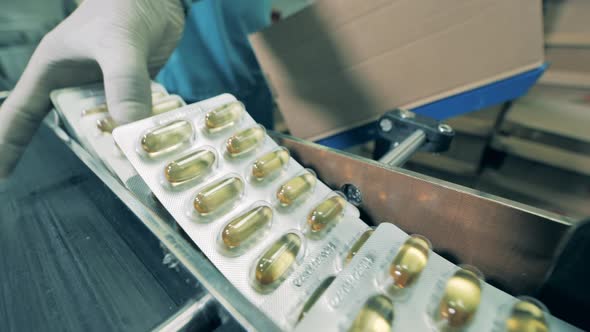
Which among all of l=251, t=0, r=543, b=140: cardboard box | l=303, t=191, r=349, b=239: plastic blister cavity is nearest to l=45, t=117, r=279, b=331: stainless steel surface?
l=303, t=191, r=349, b=239: plastic blister cavity

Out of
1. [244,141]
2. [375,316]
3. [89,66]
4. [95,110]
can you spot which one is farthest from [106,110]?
[375,316]

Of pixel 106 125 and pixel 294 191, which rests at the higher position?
pixel 106 125

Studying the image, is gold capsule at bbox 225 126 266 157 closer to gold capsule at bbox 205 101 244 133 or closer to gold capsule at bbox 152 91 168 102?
gold capsule at bbox 205 101 244 133

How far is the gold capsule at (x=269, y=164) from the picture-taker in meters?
0.39

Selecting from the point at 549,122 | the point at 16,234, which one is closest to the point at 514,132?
the point at 549,122

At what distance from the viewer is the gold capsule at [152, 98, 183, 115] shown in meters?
0.52

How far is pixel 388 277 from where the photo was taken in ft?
0.92

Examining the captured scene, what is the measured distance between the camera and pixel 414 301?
0.88 ft

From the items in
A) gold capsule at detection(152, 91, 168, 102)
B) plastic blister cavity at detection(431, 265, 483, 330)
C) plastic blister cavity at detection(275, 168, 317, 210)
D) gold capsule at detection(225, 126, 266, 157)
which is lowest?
plastic blister cavity at detection(431, 265, 483, 330)

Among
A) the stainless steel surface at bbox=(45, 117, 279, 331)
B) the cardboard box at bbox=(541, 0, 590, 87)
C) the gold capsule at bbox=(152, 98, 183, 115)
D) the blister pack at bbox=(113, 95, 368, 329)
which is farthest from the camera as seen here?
the cardboard box at bbox=(541, 0, 590, 87)

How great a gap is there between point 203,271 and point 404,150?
38cm

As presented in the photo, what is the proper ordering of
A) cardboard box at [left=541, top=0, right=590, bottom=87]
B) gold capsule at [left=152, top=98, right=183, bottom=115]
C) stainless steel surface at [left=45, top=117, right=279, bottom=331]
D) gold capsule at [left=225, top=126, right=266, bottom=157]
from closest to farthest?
stainless steel surface at [left=45, top=117, right=279, bottom=331] < gold capsule at [left=225, top=126, right=266, bottom=157] < gold capsule at [left=152, top=98, right=183, bottom=115] < cardboard box at [left=541, top=0, right=590, bottom=87]

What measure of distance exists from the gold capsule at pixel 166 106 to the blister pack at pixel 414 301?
0.42 metres

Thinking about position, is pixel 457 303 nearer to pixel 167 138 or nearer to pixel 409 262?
pixel 409 262
